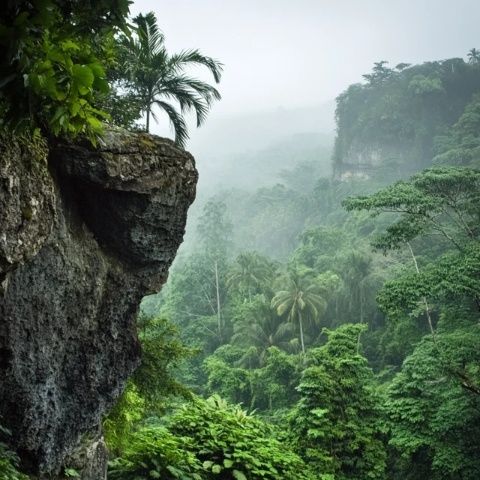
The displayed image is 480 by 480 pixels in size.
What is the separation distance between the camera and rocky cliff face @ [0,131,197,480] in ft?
15.8

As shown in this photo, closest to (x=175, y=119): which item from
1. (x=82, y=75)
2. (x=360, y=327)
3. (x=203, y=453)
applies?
(x=203, y=453)

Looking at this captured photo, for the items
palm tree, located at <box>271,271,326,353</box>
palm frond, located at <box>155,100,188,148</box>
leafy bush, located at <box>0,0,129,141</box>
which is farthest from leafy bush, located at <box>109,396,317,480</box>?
palm tree, located at <box>271,271,326,353</box>

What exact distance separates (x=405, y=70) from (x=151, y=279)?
2928 inches

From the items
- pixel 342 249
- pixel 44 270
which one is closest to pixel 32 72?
pixel 44 270

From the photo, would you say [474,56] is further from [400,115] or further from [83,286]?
[83,286]

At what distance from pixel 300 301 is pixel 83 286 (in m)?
27.9

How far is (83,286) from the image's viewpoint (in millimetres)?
5453

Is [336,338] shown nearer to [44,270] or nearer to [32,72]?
[44,270]

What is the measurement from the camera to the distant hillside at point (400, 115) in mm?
64688

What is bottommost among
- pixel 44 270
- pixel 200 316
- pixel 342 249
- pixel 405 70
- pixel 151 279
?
pixel 44 270

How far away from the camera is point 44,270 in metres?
4.91

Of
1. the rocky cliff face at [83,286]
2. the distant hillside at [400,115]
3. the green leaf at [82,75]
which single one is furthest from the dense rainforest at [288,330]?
the distant hillside at [400,115]

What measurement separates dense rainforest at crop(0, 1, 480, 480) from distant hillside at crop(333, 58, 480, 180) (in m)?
13.7

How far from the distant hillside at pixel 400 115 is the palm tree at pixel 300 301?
1424 inches
